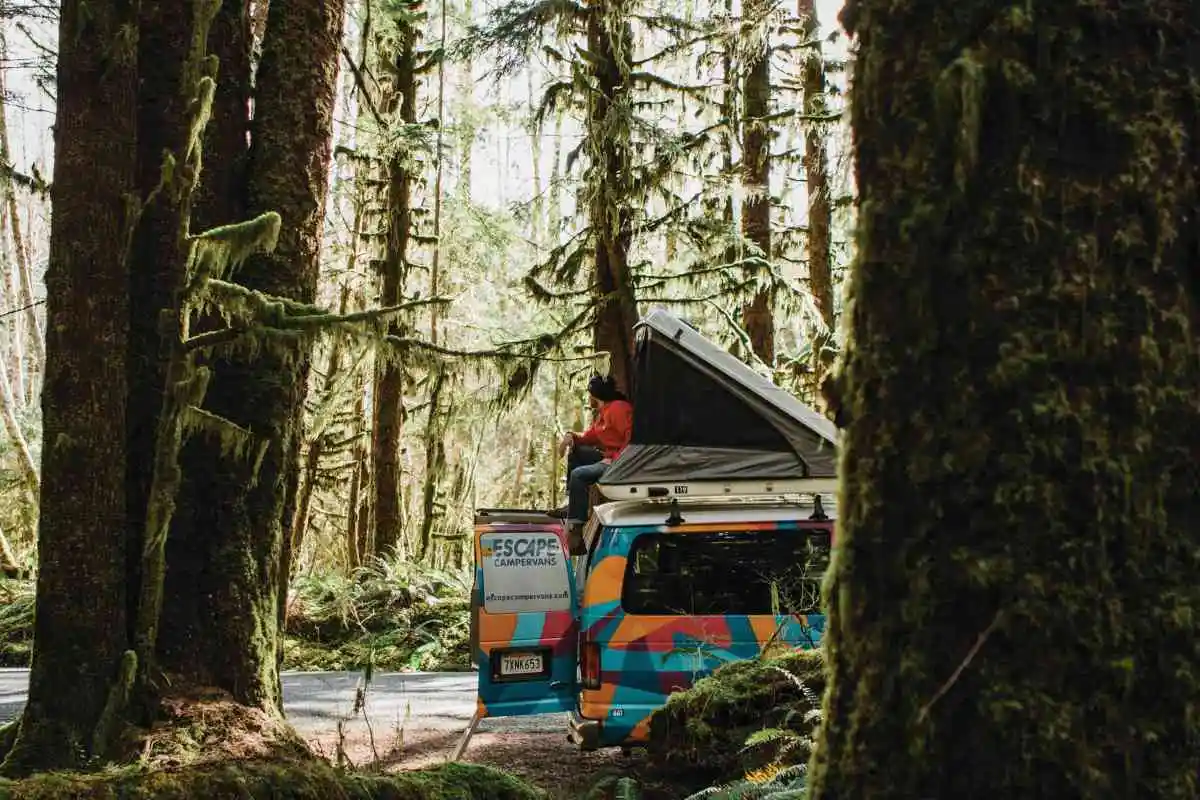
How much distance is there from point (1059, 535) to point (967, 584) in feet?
0.68

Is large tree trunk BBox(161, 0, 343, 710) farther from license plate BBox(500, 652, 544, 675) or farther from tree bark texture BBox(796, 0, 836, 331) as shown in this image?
tree bark texture BBox(796, 0, 836, 331)

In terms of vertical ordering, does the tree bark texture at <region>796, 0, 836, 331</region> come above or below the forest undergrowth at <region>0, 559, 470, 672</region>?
above

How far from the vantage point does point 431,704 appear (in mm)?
11359

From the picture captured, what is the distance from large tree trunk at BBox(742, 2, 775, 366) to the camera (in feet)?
51.8

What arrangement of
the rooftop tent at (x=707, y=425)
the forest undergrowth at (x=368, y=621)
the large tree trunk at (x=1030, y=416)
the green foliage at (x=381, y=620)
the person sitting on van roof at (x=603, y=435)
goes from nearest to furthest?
the large tree trunk at (x=1030, y=416) → the rooftop tent at (x=707, y=425) → the person sitting on van roof at (x=603, y=435) → the forest undergrowth at (x=368, y=621) → the green foliage at (x=381, y=620)

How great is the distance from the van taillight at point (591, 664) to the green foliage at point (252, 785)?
288 centimetres

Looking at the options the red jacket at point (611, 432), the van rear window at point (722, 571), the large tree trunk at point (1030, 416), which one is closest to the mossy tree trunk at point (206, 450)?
the van rear window at point (722, 571)

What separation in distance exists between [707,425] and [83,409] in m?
4.79

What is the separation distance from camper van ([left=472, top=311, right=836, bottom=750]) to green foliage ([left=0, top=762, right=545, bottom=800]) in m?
2.95

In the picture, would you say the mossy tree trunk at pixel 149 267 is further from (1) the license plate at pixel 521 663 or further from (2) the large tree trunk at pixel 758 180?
(2) the large tree trunk at pixel 758 180

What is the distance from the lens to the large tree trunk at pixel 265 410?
21.1 feet

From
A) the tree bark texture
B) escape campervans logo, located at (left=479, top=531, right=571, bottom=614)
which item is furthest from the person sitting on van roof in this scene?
the tree bark texture

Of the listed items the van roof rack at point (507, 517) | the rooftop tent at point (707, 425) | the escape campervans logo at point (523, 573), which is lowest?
the escape campervans logo at point (523, 573)

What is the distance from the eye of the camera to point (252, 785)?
11.6ft
